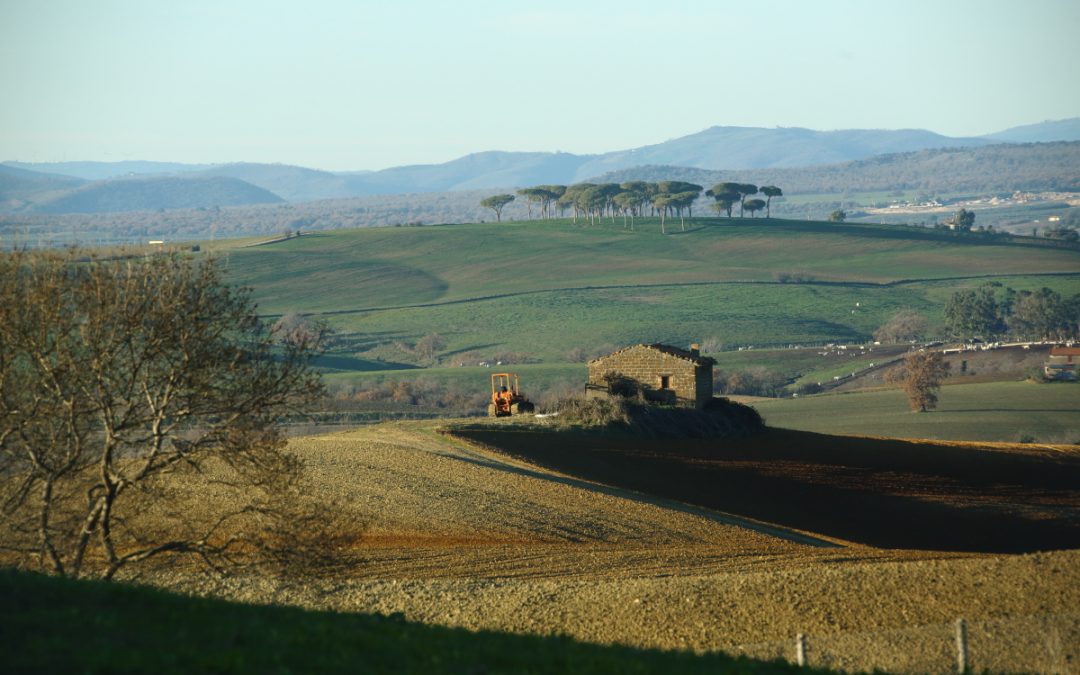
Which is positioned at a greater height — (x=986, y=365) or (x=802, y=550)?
(x=802, y=550)

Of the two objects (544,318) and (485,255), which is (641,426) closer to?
(544,318)

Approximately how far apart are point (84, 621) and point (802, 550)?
67.1ft

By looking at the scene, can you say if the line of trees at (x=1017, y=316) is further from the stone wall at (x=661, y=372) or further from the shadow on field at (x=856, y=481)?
the stone wall at (x=661, y=372)

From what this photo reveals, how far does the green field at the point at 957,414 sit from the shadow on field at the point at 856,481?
55.8 ft

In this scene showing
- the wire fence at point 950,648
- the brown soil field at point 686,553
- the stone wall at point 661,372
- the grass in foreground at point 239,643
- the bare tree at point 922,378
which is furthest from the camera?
the bare tree at point 922,378

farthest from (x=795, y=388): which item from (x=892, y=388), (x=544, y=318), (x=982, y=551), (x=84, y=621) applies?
(x=84, y=621)

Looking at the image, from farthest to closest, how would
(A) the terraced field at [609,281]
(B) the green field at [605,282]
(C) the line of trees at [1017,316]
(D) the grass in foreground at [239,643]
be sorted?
1. (C) the line of trees at [1017,316]
2. (A) the terraced field at [609,281]
3. (B) the green field at [605,282]
4. (D) the grass in foreground at [239,643]

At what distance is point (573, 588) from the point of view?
23.1 metres

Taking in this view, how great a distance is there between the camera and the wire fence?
1739cm

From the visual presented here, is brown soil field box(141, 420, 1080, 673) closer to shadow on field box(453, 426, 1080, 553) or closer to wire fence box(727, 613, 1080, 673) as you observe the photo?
wire fence box(727, 613, 1080, 673)

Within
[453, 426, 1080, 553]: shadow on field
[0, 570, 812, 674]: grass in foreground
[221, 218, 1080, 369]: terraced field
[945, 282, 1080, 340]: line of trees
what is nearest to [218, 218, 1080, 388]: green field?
[221, 218, 1080, 369]: terraced field

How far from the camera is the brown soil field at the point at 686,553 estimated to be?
19.9 m

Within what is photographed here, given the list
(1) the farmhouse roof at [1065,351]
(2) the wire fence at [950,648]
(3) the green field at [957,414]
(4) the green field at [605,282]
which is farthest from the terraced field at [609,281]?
(2) the wire fence at [950,648]

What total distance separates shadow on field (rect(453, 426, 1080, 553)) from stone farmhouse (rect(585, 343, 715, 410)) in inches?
156
